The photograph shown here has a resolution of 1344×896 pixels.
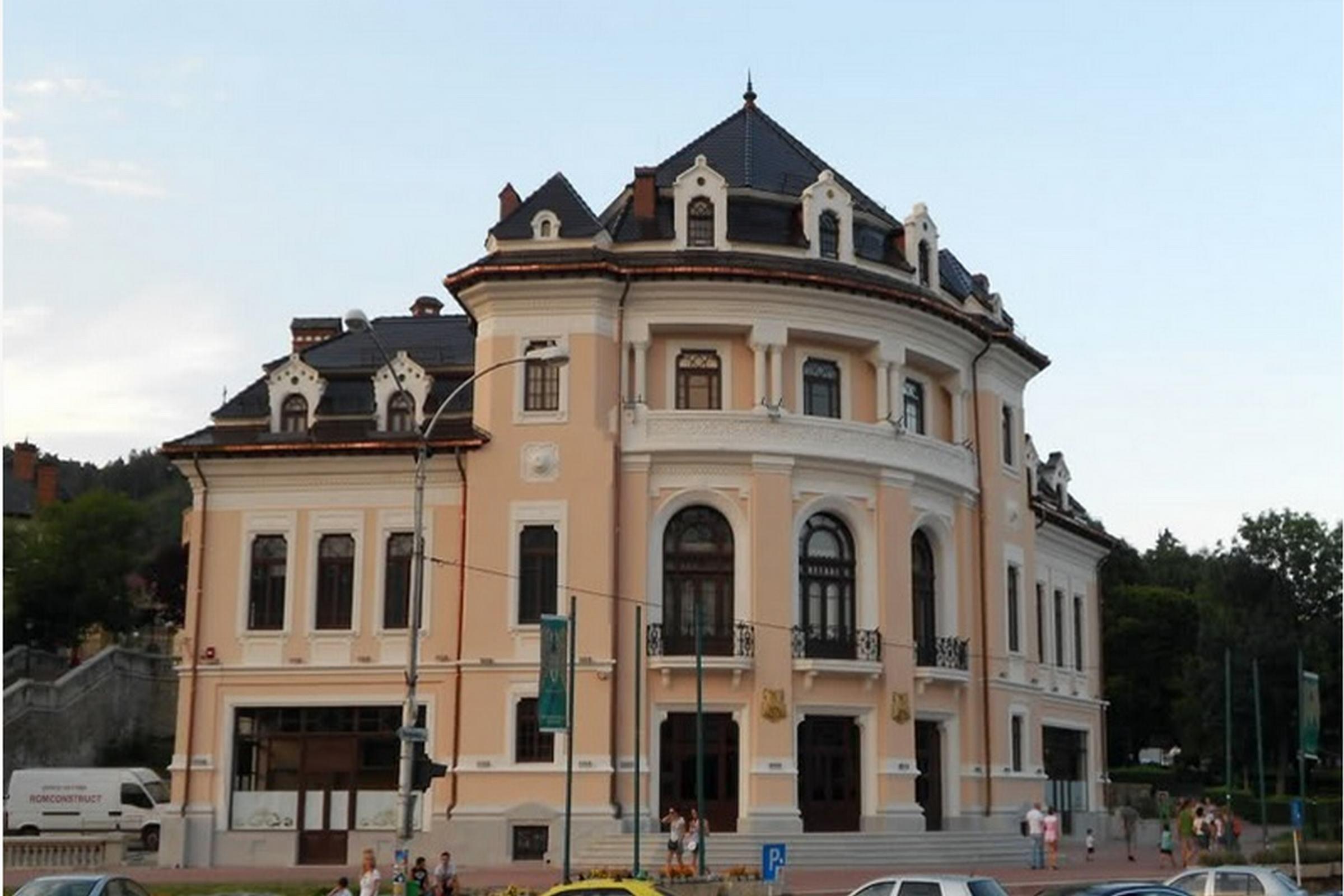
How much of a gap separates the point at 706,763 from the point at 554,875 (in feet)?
18.2

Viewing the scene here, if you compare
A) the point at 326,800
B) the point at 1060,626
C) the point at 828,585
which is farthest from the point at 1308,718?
the point at 326,800

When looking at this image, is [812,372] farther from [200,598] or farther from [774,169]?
[200,598]

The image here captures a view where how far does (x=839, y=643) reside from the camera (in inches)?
1608

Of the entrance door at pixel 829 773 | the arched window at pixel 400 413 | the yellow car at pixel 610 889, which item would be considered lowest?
the yellow car at pixel 610 889

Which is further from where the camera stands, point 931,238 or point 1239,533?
point 1239,533

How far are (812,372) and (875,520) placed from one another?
4.11 metres

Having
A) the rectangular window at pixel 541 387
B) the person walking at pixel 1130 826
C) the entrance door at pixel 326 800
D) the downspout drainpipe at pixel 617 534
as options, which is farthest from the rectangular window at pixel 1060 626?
the entrance door at pixel 326 800

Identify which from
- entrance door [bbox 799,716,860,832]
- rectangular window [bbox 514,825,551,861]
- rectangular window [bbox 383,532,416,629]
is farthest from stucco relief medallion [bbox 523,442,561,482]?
entrance door [bbox 799,716,860,832]

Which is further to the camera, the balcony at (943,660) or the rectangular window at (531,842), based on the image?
the balcony at (943,660)

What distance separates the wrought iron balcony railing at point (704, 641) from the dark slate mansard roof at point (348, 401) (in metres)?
6.78

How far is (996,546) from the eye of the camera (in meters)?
46.3

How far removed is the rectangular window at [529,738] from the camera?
3916cm

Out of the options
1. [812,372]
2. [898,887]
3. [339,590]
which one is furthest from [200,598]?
[898,887]

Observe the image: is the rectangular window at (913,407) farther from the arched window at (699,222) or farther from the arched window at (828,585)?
the arched window at (699,222)
